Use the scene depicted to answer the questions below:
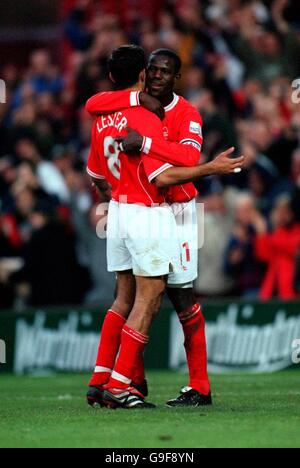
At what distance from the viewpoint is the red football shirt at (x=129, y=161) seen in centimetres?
830

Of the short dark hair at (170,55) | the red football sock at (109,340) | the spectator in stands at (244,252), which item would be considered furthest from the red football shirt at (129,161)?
the spectator in stands at (244,252)

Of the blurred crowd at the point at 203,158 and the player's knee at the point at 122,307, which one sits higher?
the blurred crowd at the point at 203,158

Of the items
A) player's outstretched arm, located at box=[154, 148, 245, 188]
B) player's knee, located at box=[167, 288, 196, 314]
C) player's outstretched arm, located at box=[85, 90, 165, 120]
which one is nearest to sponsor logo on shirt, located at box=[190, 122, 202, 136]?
player's outstretched arm, located at box=[85, 90, 165, 120]

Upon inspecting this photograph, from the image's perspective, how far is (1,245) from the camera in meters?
16.0

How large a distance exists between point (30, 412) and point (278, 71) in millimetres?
8753

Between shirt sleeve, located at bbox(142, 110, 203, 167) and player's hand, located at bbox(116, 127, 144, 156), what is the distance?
1.3 inches

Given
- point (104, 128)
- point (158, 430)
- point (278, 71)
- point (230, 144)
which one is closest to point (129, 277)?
point (104, 128)

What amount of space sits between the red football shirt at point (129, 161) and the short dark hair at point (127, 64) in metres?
0.21

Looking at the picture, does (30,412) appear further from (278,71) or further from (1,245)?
(278,71)

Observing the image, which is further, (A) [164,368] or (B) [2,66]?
(B) [2,66]

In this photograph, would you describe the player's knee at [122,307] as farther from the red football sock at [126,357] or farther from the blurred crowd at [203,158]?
the blurred crowd at [203,158]

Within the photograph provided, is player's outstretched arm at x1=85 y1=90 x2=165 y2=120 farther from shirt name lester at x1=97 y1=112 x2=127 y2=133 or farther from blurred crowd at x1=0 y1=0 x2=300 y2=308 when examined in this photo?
blurred crowd at x1=0 y1=0 x2=300 y2=308
